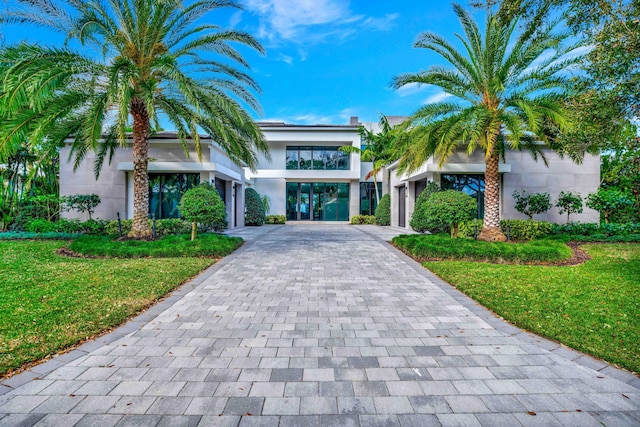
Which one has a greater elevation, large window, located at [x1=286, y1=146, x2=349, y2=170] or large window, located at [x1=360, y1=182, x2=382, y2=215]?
large window, located at [x1=286, y1=146, x2=349, y2=170]

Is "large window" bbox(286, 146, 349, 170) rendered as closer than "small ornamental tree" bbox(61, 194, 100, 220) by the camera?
No

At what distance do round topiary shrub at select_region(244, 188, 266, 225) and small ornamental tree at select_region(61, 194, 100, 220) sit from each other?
10.1 metres

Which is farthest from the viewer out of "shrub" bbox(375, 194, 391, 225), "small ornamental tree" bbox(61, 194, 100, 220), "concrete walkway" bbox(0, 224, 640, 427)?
"shrub" bbox(375, 194, 391, 225)

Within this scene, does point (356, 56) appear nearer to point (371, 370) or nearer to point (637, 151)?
point (637, 151)

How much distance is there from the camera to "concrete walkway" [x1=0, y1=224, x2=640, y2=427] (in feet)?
8.88

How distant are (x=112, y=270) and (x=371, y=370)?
6769 millimetres

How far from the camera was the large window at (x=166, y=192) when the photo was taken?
17391 millimetres

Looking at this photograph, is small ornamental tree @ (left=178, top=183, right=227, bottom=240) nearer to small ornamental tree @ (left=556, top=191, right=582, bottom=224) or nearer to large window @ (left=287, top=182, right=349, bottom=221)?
small ornamental tree @ (left=556, top=191, right=582, bottom=224)

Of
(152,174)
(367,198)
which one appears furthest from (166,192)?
(367,198)

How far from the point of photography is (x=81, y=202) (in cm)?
1550

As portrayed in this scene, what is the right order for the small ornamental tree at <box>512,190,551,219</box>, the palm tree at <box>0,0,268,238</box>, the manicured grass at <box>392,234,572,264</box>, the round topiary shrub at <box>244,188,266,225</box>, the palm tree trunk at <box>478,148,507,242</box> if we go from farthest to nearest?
the round topiary shrub at <box>244,188,266,225</box>
the small ornamental tree at <box>512,190,551,219</box>
the palm tree trunk at <box>478,148,507,242</box>
the manicured grass at <box>392,234,572,264</box>
the palm tree at <box>0,0,268,238</box>

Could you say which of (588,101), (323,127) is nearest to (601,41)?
(588,101)

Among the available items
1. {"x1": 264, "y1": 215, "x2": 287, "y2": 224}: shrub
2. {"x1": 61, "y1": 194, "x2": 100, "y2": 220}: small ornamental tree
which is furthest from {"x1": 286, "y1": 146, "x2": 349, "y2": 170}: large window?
{"x1": 61, "y1": 194, "x2": 100, "y2": 220}: small ornamental tree

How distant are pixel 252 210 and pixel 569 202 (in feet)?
62.7
